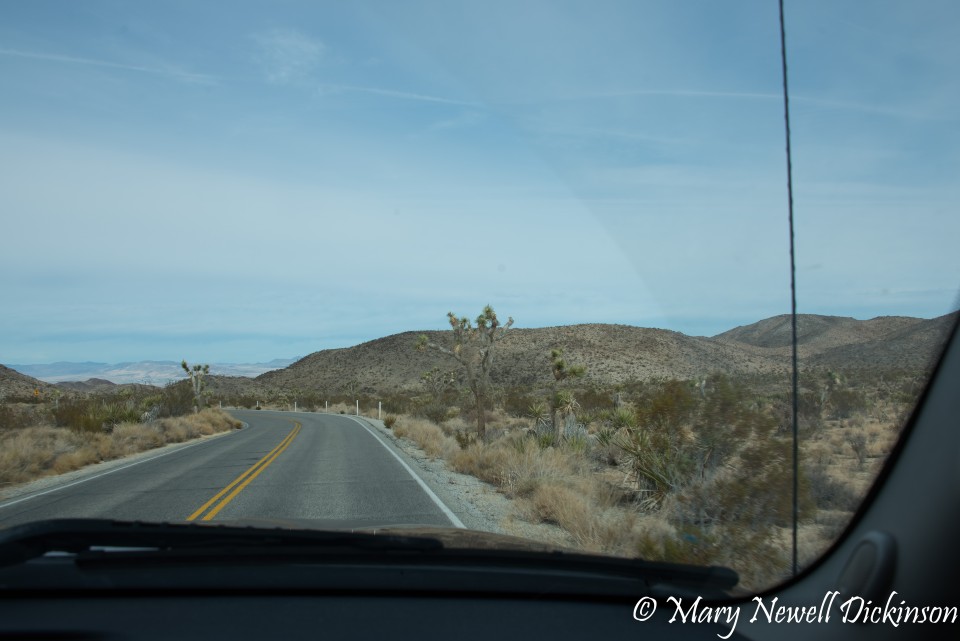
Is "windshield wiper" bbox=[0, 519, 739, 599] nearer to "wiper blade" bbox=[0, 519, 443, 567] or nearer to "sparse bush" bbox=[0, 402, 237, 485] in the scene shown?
"wiper blade" bbox=[0, 519, 443, 567]

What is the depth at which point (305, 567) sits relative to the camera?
11.6 ft

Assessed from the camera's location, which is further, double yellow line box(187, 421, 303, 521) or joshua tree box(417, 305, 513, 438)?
joshua tree box(417, 305, 513, 438)

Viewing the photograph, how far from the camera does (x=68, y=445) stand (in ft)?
75.0

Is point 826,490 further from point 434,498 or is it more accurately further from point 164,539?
point 164,539

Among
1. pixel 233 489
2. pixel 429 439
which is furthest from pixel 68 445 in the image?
pixel 233 489

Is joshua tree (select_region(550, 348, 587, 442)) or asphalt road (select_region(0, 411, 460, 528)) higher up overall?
joshua tree (select_region(550, 348, 587, 442))

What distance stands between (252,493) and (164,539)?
10.4 metres

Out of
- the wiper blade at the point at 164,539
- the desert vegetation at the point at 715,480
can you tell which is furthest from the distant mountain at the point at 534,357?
the wiper blade at the point at 164,539

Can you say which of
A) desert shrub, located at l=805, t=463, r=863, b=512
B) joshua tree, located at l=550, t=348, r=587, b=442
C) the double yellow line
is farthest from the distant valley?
the double yellow line

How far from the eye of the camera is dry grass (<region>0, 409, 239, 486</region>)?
18219 millimetres

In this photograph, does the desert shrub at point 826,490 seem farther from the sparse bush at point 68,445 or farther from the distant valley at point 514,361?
the sparse bush at point 68,445

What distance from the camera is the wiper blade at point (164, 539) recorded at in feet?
11.2

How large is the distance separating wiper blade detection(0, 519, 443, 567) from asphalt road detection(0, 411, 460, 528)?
4.46 ft

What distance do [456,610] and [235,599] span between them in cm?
100
